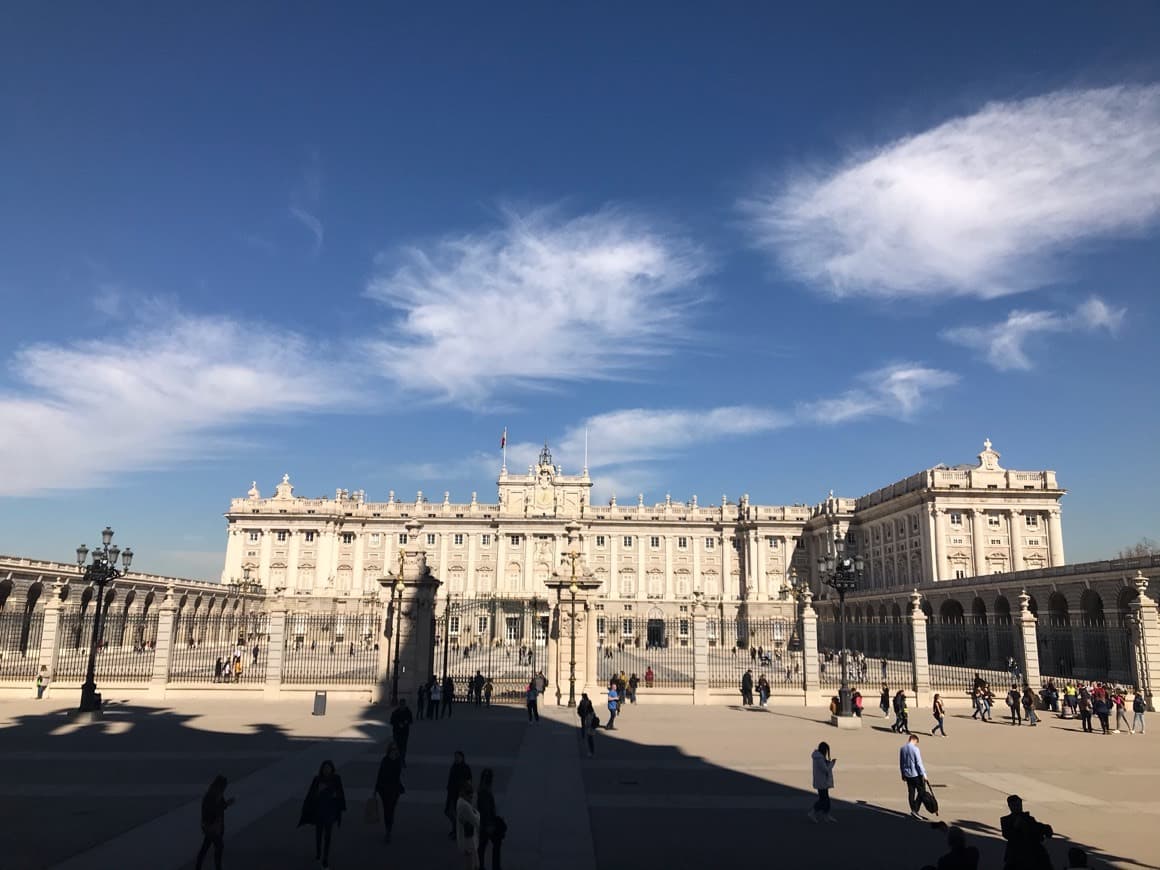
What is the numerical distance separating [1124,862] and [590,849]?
→ 6938 mm

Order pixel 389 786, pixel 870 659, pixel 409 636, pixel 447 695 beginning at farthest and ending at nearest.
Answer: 1. pixel 870 659
2. pixel 409 636
3. pixel 447 695
4. pixel 389 786

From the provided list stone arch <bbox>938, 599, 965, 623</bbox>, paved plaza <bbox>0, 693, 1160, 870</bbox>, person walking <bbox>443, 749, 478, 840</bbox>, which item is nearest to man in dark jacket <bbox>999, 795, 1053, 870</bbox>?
paved plaza <bbox>0, 693, 1160, 870</bbox>

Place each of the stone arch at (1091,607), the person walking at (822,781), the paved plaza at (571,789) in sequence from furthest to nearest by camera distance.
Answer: the stone arch at (1091,607), the person walking at (822,781), the paved plaza at (571,789)

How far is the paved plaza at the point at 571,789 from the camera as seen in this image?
10.8 meters

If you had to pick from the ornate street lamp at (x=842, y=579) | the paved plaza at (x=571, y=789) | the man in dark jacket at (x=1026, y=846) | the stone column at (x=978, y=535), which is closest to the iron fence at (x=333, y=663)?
the paved plaza at (x=571, y=789)

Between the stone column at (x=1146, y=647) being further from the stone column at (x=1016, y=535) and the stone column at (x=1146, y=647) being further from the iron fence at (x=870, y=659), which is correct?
the stone column at (x=1016, y=535)

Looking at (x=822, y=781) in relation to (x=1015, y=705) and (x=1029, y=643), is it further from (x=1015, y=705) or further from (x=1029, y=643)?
(x=1029, y=643)

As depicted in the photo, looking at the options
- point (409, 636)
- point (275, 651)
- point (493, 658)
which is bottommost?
point (493, 658)

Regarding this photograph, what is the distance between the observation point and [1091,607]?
4597cm

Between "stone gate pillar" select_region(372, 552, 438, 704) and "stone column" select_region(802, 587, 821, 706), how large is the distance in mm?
13209

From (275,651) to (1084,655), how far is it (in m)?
38.1

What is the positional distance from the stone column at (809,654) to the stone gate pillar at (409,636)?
1321cm

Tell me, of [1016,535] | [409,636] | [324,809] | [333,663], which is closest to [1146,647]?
[409,636]

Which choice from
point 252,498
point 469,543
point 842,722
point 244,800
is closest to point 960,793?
point 842,722
